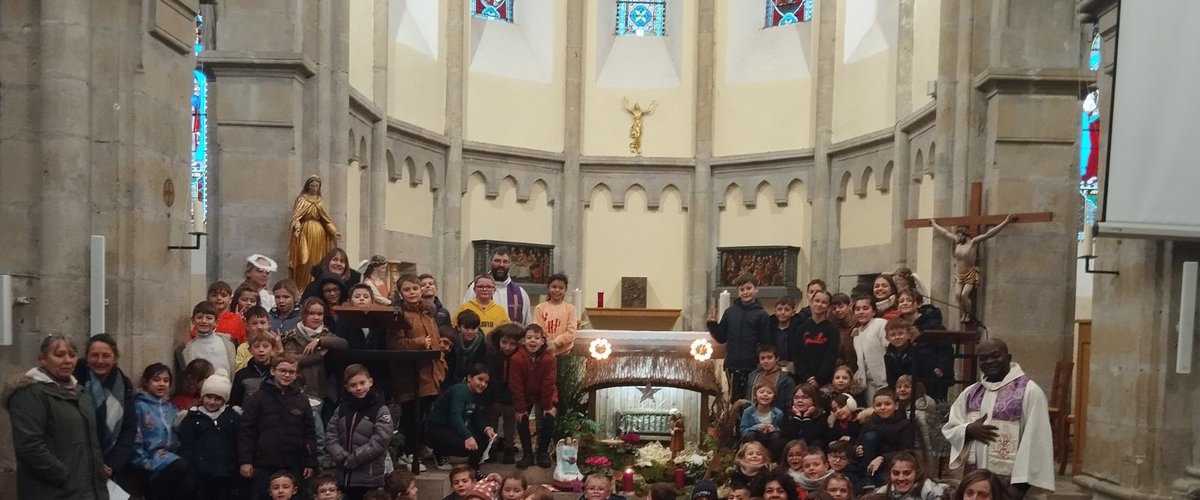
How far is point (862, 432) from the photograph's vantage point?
7852mm

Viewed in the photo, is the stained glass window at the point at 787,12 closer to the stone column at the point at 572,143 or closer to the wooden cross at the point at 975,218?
the stone column at the point at 572,143

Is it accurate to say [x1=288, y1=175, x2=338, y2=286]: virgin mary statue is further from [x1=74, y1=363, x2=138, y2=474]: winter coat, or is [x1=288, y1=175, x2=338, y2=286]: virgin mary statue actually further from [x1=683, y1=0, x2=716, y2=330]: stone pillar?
[x1=683, y1=0, x2=716, y2=330]: stone pillar

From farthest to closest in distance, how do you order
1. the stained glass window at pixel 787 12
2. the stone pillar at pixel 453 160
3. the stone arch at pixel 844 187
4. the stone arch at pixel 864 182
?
the stained glass window at pixel 787 12, the stone arch at pixel 844 187, the stone pillar at pixel 453 160, the stone arch at pixel 864 182

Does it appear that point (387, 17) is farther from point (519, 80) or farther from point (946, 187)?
point (946, 187)

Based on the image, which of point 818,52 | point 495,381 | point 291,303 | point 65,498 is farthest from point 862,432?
point 818,52

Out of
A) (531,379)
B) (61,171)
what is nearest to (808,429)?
(531,379)

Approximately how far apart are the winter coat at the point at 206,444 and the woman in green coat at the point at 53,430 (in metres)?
0.76

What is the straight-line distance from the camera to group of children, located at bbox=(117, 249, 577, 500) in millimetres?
6980

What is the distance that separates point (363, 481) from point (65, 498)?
73.8 inches

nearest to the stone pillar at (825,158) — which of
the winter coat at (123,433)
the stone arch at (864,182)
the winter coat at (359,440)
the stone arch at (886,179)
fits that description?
the stone arch at (864,182)

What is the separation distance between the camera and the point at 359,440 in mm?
7457

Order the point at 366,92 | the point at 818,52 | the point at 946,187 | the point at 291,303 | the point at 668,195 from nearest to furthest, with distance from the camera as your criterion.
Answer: the point at 291,303 → the point at 946,187 → the point at 366,92 → the point at 818,52 → the point at 668,195

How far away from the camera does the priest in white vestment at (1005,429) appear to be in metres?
6.77

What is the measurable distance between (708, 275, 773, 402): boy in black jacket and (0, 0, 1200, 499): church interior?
41.1 inches
